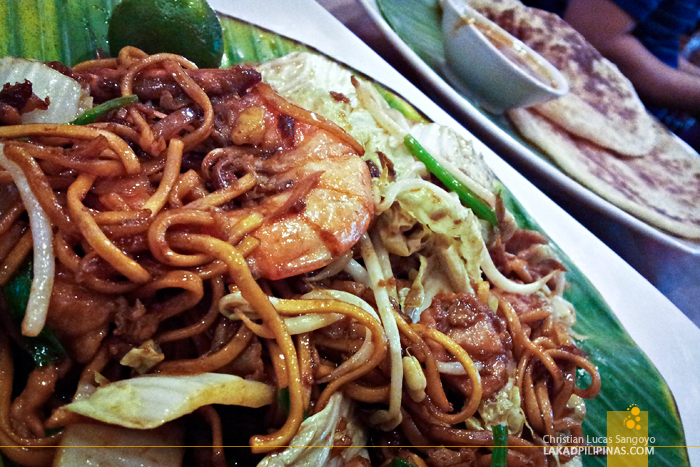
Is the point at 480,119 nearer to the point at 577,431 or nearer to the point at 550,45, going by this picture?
the point at 550,45

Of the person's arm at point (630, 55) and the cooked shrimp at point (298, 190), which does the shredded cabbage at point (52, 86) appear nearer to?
the cooked shrimp at point (298, 190)

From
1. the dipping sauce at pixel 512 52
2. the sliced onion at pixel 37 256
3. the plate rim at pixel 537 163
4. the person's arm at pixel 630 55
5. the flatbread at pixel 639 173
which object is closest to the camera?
the sliced onion at pixel 37 256

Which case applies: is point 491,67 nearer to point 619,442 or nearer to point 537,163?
point 537,163

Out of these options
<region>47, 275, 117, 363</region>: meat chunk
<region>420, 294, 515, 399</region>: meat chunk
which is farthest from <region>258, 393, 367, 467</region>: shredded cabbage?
<region>47, 275, 117, 363</region>: meat chunk

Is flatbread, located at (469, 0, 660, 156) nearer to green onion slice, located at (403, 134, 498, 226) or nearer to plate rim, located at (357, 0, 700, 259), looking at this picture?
plate rim, located at (357, 0, 700, 259)

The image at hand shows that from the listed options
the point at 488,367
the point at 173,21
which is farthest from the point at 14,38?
the point at 488,367

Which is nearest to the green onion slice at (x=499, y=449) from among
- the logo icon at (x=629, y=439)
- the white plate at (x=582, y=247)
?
the logo icon at (x=629, y=439)
